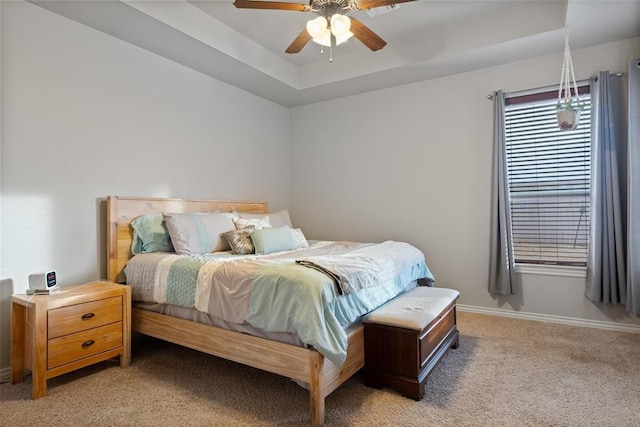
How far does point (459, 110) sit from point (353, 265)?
8.17ft

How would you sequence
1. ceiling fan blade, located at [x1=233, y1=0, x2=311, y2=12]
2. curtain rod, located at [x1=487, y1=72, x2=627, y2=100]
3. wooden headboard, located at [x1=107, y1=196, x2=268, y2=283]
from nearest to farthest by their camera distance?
ceiling fan blade, located at [x1=233, y1=0, x2=311, y2=12] → wooden headboard, located at [x1=107, y1=196, x2=268, y2=283] → curtain rod, located at [x1=487, y1=72, x2=627, y2=100]

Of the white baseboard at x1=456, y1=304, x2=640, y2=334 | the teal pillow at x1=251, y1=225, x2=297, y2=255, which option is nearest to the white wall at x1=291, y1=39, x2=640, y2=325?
the white baseboard at x1=456, y1=304, x2=640, y2=334

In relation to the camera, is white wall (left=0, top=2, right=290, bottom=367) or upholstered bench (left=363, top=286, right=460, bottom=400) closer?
upholstered bench (left=363, top=286, right=460, bottom=400)

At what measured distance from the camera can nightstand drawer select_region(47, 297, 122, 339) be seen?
7.18 ft

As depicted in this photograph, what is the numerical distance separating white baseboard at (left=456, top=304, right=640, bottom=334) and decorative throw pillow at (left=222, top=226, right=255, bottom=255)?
92.2 inches

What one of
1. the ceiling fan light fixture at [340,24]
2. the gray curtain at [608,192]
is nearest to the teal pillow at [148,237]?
the ceiling fan light fixture at [340,24]

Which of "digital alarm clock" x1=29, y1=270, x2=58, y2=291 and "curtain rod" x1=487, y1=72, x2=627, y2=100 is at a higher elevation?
"curtain rod" x1=487, y1=72, x2=627, y2=100

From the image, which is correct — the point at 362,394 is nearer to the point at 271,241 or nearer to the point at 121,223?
the point at 271,241

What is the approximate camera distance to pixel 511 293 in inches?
139

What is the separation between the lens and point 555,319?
3.40m

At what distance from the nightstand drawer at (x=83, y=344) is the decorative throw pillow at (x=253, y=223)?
1.23m

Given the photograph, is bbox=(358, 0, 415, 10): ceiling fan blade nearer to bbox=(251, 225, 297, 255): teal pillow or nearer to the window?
bbox=(251, 225, 297, 255): teal pillow

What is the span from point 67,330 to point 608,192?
4165mm

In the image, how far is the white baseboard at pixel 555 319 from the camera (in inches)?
124
